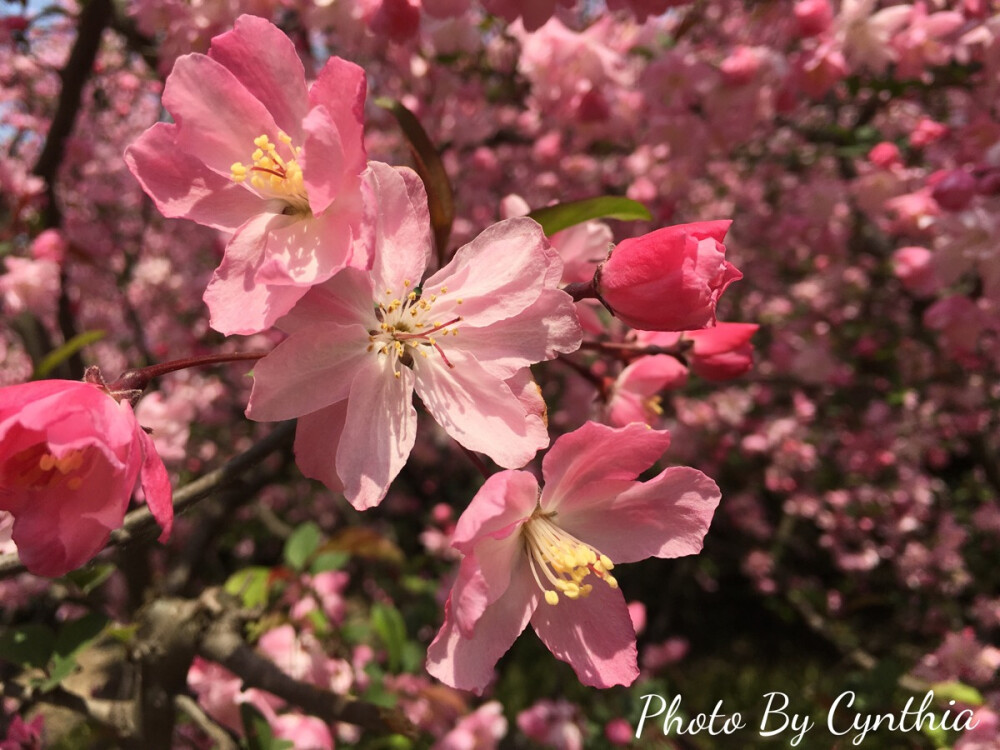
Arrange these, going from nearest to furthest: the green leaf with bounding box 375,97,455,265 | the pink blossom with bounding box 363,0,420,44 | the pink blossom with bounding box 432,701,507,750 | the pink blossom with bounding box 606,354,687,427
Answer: the green leaf with bounding box 375,97,455,265 < the pink blossom with bounding box 606,354,687,427 < the pink blossom with bounding box 363,0,420,44 < the pink blossom with bounding box 432,701,507,750

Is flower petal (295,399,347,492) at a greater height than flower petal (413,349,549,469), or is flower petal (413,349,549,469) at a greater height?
flower petal (413,349,549,469)

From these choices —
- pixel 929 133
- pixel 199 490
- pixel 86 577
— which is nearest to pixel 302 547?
pixel 86 577

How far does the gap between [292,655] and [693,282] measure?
4.82ft

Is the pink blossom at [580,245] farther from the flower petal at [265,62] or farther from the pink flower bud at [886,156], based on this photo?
the pink flower bud at [886,156]

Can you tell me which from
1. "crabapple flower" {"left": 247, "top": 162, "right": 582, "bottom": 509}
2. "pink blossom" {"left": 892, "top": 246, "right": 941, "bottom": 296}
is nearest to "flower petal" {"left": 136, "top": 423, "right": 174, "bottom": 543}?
"crabapple flower" {"left": 247, "top": 162, "right": 582, "bottom": 509}

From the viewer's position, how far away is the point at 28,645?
1026 mm

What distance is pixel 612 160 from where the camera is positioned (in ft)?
11.1

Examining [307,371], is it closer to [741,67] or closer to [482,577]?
[482,577]

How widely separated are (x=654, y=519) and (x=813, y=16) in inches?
68.2

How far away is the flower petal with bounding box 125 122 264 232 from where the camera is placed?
0.69m

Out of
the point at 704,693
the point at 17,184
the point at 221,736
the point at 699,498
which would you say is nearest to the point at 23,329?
the point at 17,184

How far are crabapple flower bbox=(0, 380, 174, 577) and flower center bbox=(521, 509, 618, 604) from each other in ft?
1.27

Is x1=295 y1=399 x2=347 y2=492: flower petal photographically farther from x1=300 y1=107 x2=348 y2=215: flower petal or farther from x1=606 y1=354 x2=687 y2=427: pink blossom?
x1=606 y1=354 x2=687 y2=427: pink blossom

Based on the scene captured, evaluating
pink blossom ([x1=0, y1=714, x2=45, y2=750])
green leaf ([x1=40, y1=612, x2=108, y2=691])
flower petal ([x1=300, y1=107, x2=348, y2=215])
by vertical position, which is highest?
flower petal ([x1=300, y1=107, x2=348, y2=215])
